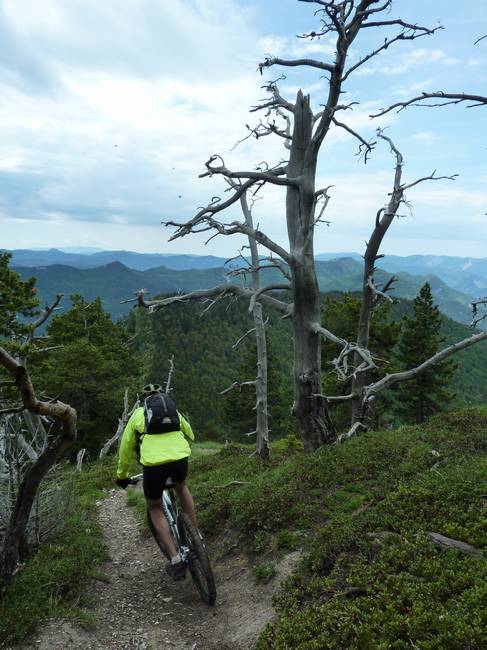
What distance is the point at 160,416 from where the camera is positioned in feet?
19.2

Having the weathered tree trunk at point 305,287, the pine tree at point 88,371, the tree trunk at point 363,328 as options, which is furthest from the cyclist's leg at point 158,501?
the pine tree at point 88,371

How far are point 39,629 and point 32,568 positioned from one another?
1272 mm

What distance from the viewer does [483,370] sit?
107062mm

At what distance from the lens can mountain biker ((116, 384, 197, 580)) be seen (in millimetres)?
5828

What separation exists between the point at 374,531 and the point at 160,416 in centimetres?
298

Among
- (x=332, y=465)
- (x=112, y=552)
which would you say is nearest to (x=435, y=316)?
(x=332, y=465)

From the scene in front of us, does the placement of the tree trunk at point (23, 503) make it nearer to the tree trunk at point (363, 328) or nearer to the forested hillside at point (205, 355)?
the tree trunk at point (363, 328)

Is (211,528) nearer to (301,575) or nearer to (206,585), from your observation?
(206,585)

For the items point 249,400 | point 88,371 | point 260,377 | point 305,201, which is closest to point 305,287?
point 305,201

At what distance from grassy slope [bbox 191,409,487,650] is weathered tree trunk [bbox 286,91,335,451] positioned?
0.82 metres

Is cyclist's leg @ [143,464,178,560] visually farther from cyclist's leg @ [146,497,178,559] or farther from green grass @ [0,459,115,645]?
green grass @ [0,459,115,645]

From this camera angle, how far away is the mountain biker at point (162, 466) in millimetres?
5828

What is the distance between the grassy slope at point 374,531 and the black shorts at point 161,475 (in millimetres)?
1840

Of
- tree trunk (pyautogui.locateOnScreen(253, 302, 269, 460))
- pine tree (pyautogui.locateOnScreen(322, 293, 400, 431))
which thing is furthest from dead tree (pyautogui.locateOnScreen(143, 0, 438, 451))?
pine tree (pyautogui.locateOnScreen(322, 293, 400, 431))
